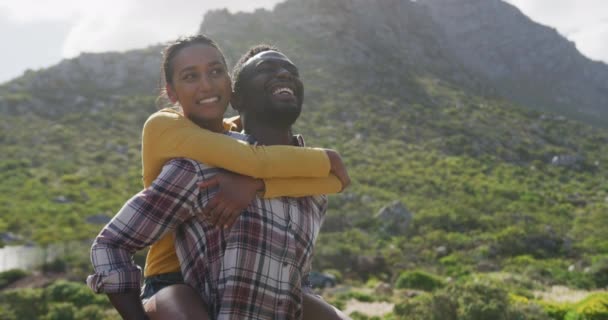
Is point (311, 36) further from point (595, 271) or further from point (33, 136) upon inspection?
point (595, 271)

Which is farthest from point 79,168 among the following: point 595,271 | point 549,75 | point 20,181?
point 549,75

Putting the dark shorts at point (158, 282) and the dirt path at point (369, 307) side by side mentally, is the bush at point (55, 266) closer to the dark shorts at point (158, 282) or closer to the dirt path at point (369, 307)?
the dirt path at point (369, 307)

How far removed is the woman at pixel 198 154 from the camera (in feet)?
6.45

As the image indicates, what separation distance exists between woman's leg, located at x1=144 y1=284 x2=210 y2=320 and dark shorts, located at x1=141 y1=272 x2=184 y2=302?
92mm

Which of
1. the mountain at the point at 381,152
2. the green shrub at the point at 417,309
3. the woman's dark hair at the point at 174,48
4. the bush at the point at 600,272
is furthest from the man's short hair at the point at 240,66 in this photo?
the bush at the point at 600,272

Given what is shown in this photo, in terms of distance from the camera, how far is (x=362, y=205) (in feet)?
85.0

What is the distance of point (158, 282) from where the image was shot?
2.16m

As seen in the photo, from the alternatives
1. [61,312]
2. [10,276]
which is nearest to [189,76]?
[61,312]

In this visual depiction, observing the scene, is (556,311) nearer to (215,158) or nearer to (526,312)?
(526,312)

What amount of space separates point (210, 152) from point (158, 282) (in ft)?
1.78

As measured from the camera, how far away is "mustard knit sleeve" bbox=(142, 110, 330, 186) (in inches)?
78.8

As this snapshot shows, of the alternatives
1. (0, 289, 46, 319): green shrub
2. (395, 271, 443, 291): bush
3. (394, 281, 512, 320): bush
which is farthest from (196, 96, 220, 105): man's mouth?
(395, 271, 443, 291): bush

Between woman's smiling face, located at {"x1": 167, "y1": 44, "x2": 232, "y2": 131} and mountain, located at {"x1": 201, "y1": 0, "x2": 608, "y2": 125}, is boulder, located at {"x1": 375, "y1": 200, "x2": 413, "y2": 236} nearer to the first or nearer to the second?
woman's smiling face, located at {"x1": 167, "y1": 44, "x2": 232, "y2": 131}

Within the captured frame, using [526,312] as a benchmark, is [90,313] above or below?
below
